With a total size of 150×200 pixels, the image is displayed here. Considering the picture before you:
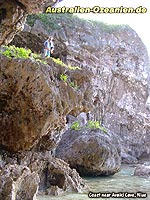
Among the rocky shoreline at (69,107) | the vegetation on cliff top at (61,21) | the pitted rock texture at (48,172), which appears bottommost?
the pitted rock texture at (48,172)

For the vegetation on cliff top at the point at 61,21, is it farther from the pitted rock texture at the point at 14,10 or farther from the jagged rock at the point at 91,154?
the pitted rock texture at the point at 14,10

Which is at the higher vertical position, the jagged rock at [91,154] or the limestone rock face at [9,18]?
the limestone rock face at [9,18]

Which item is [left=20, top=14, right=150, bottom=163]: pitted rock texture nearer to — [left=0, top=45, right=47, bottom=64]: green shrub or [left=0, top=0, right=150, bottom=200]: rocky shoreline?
[left=0, top=0, right=150, bottom=200]: rocky shoreline

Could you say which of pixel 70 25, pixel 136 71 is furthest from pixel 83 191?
pixel 136 71

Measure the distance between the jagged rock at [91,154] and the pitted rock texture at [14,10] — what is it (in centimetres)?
933

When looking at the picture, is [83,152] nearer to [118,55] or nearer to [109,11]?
[109,11]

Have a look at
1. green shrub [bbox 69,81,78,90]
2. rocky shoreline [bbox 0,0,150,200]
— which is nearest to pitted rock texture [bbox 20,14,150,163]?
rocky shoreline [bbox 0,0,150,200]

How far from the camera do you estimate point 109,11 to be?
27.8 feet

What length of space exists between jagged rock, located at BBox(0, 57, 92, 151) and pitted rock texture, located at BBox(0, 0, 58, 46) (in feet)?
4.50

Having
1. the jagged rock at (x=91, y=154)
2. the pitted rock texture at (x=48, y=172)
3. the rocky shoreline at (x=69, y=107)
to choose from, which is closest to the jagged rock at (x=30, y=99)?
the rocky shoreline at (x=69, y=107)

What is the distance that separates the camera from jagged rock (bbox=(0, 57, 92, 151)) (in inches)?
395

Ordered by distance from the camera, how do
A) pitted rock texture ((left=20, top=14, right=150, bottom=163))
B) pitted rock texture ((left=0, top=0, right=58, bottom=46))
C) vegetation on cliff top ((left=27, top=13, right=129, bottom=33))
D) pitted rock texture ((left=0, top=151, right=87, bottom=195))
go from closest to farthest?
1. pitted rock texture ((left=0, top=0, right=58, bottom=46))
2. pitted rock texture ((left=0, top=151, right=87, bottom=195))
3. vegetation on cliff top ((left=27, top=13, right=129, bottom=33))
4. pitted rock texture ((left=20, top=14, right=150, bottom=163))

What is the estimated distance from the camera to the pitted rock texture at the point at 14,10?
8016 millimetres

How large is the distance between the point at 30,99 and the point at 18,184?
3.59 meters
